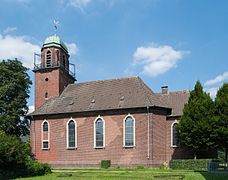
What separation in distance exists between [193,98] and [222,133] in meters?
5.38

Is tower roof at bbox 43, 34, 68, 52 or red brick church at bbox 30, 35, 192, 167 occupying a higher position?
tower roof at bbox 43, 34, 68, 52

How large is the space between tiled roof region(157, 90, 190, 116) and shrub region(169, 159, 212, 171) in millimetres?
6399

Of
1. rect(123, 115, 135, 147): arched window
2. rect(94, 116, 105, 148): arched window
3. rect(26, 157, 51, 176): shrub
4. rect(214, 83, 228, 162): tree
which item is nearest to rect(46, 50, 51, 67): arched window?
rect(94, 116, 105, 148): arched window

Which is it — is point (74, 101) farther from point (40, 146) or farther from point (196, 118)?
point (196, 118)

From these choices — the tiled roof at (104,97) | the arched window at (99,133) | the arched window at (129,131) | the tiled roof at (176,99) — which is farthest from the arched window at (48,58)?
the tiled roof at (176,99)

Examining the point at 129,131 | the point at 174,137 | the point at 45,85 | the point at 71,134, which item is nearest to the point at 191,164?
the point at 174,137

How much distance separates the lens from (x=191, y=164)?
36.8m

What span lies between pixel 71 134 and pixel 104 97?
246 inches

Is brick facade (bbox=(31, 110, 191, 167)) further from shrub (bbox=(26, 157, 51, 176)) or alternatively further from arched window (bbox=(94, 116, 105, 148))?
shrub (bbox=(26, 157, 51, 176))

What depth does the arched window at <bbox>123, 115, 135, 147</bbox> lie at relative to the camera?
135ft

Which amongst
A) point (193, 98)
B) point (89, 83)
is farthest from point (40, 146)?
point (193, 98)

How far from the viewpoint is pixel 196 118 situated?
3712cm

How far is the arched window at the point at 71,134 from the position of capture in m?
44.3

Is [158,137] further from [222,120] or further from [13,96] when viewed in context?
[13,96]
